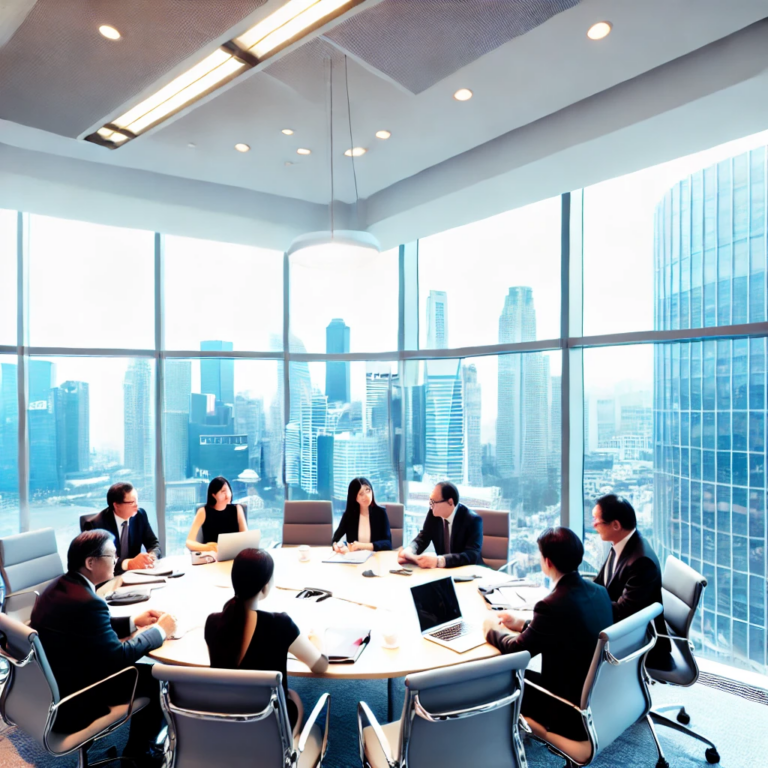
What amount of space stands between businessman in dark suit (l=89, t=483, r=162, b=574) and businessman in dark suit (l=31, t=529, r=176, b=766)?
1.47 m

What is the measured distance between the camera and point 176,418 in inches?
243

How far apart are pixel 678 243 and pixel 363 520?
143 inches

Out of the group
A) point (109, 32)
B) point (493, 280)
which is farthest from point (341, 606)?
point (493, 280)

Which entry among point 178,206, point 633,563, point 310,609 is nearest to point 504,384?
point 633,563

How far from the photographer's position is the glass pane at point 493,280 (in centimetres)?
519

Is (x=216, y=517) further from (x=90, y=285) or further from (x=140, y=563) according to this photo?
(x=90, y=285)

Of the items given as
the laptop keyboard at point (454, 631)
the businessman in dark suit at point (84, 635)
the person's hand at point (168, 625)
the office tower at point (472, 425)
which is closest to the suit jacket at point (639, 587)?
the laptop keyboard at point (454, 631)

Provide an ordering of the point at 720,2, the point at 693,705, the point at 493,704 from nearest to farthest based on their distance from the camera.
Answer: the point at 493,704, the point at 720,2, the point at 693,705

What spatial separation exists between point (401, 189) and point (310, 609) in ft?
14.2

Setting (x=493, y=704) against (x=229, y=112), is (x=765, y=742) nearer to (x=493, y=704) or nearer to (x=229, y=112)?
(x=493, y=704)

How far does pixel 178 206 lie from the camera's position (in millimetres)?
5434

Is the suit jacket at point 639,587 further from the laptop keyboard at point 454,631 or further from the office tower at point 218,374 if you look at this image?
the office tower at point 218,374

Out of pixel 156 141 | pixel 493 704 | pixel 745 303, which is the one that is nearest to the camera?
pixel 493 704

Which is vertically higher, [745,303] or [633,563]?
[745,303]
